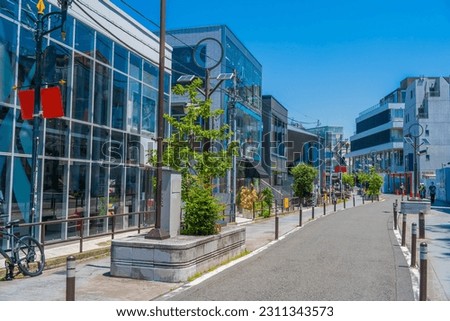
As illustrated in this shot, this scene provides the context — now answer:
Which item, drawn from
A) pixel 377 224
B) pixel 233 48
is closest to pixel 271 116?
pixel 233 48

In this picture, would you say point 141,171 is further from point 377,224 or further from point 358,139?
point 358,139

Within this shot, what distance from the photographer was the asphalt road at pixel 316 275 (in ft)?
26.1

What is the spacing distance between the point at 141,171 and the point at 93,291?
11650 millimetres

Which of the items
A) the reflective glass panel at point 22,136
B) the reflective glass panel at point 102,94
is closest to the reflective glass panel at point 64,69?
the reflective glass panel at point 102,94

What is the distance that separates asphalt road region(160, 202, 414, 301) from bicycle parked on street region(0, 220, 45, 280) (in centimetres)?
323

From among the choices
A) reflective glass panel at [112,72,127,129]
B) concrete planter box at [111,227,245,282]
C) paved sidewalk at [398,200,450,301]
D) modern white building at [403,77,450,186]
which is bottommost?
paved sidewalk at [398,200,450,301]

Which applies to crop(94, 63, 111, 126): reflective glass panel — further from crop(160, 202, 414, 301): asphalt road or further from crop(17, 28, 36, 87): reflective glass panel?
crop(160, 202, 414, 301): asphalt road

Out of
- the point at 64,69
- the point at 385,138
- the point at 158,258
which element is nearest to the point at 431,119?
the point at 385,138

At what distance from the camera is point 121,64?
17.9m

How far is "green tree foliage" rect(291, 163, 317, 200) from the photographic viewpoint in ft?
126

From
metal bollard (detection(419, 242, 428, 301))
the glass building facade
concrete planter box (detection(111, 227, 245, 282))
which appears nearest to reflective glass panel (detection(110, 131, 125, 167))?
the glass building facade

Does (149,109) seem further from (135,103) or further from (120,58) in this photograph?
(120,58)

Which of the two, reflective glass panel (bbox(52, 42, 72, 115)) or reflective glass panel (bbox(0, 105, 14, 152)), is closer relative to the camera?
reflective glass panel (bbox(0, 105, 14, 152))

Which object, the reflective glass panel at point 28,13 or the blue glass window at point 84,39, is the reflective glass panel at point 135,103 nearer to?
the blue glass window at point 84,39
